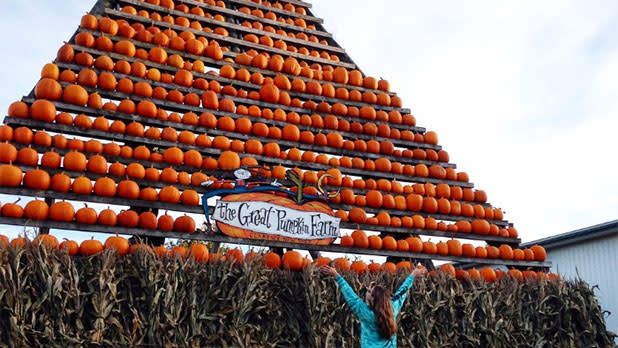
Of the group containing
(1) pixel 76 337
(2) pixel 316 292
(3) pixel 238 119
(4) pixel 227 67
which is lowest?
(1) pixel 76 337

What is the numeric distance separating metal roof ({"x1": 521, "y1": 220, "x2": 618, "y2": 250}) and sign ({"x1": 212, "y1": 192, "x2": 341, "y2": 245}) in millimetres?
7747

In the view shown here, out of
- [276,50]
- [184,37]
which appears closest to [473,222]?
[276,50]

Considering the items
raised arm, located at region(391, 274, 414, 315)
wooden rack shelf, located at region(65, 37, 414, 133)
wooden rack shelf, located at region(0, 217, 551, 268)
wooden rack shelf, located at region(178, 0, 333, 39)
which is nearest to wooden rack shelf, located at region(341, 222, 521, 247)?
wooden rack shelf, located at region(0, 217, 551, 268)

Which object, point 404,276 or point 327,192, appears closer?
point 404,276

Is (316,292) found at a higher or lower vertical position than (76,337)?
higher

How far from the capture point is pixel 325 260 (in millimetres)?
9484

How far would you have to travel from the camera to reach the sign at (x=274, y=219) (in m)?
9.49

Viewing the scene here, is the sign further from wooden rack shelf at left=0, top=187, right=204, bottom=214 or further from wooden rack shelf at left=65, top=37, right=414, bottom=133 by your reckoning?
wooden rack shelf at left=65, top=37, right=414, bottom=133

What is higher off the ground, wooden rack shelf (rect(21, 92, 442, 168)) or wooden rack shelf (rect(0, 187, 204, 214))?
wooden rack shelf (rect(21, 92, 442, 168))

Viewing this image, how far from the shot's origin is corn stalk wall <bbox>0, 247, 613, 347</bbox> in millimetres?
6928

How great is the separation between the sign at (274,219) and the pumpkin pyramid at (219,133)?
0.20m

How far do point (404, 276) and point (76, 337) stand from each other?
5235mm

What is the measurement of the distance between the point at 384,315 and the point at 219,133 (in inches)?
254

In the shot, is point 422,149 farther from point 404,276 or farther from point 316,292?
point 316,292
